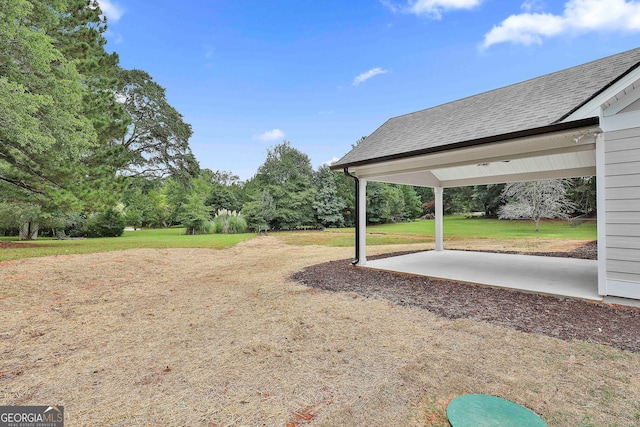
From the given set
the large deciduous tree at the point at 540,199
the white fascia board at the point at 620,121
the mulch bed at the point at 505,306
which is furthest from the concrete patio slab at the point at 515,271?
the large deciduous tree at the point at 540,199

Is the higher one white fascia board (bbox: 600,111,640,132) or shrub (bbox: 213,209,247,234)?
white fascia board (bbox: 600,111,640,132)

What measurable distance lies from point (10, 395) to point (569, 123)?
6.59 m

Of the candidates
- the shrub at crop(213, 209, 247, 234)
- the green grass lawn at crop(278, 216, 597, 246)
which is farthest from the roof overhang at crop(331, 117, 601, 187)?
the shrub at crop(213, 209, 247, 234)

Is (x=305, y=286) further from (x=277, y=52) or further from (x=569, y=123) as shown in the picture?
(x=277, y=52)

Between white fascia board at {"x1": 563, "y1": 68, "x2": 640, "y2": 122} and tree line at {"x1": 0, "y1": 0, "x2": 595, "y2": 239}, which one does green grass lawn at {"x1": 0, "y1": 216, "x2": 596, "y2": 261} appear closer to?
tree line at {"x1": 0, "y1": 0, "x2": 595, "y2": 239}

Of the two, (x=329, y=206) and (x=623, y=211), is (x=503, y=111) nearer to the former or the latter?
(x=623, y=211)

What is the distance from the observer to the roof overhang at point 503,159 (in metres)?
4.14

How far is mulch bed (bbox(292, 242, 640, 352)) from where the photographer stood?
3.16 meters

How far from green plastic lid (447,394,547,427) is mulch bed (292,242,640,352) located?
1728mm

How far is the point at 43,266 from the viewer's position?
678cm

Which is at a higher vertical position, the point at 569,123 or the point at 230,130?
the point at 230,130

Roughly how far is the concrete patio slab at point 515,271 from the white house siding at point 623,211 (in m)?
0.41

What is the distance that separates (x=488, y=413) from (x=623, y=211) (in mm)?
3798

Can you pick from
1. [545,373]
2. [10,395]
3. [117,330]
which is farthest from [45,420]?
[545,373]
